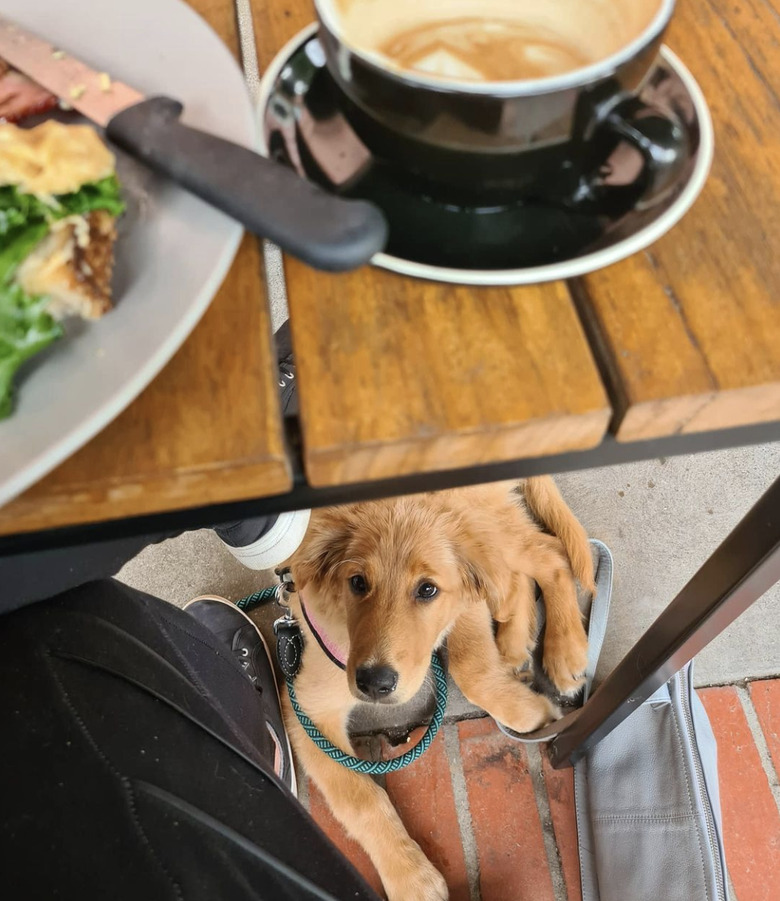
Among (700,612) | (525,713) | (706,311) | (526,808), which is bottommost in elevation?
(526,808)

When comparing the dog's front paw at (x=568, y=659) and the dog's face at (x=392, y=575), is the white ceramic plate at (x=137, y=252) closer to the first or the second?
the dog's face at (x=392, y=575)

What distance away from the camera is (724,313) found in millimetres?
377

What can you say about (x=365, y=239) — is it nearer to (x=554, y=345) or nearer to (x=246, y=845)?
(x=554, y=345)

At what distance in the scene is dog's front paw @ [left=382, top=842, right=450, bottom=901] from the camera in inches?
41.3

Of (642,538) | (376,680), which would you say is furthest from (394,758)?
(642,538)

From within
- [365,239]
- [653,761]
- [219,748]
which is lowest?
[653,761]

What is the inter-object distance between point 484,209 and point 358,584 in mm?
718

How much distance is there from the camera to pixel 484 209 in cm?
38

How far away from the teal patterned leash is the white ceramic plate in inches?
36.8

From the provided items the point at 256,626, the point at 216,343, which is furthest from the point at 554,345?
the point at 256,626

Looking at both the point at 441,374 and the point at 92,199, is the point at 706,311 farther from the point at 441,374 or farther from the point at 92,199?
the point at 92,199

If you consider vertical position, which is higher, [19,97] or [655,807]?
[19,97]

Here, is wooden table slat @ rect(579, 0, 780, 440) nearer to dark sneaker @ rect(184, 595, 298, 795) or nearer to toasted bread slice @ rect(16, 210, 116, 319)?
toasted bread slice @ rect(16, 210, 116, 319)

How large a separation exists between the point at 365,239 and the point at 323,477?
0.12 meters
